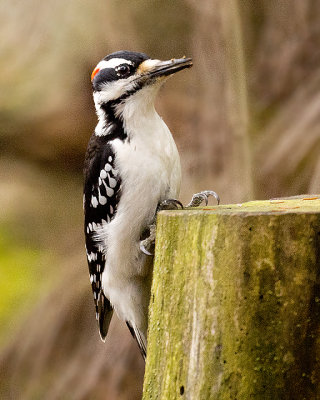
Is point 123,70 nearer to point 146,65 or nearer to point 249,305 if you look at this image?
point 146,65

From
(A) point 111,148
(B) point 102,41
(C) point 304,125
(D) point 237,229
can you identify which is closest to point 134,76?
(A) point 111,148

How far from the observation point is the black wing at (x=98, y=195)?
237cm

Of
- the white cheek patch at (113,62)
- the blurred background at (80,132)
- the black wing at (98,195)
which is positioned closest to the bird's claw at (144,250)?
the black wing at (98,195)

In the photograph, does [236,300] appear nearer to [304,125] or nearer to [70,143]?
[304,125]

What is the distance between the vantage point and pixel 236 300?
158 cm

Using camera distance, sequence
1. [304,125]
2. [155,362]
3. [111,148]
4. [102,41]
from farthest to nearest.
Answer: [102,41]
[304,125]
[111,148]
[155,362]

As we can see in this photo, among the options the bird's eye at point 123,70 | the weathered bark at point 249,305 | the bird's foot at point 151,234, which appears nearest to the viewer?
the weathered bark at point 249,305

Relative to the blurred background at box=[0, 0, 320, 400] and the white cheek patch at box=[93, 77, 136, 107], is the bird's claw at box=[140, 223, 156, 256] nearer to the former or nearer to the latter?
the white cheek patch at box=[93, 77, 136, 107]

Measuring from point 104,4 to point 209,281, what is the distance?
2662 mm

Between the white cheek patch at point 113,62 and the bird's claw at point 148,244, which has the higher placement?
the white cheek patch at point 113,62

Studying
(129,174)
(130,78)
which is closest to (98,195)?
(129,174)

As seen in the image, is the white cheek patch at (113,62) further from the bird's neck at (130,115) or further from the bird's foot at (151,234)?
the bird's foot at (151,234)

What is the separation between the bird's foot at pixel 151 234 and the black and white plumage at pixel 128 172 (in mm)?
13

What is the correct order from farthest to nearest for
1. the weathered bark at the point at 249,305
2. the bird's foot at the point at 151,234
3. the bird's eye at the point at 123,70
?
the bird's eye at the point at 123,70 → the bird's foot at the point at 151,234 → the weathered bark at the point at 249,305
